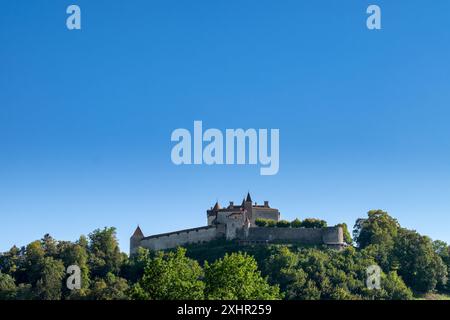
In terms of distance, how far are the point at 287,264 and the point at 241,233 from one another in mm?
11018

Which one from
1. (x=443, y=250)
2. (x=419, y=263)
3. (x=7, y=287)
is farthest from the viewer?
(x=443, y=250)

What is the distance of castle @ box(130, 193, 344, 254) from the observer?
81.7 metres

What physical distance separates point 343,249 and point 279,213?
10417mm

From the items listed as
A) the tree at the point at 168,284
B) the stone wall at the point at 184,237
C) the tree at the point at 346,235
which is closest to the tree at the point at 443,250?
the tree at the point at 346,235

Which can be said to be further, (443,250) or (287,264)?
(443,250)

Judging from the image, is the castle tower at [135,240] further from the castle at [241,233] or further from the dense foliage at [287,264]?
the dense foliage at [287,264]

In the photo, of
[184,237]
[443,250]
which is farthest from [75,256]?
[443,250]

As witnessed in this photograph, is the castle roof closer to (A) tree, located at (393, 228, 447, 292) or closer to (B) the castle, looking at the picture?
(B) the castle

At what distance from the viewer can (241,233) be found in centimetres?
8294

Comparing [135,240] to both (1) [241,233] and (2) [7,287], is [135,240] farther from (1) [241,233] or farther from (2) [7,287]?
(2) [7,287]

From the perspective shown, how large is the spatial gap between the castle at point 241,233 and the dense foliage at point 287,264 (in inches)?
58.0

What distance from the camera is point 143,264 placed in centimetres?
7712
